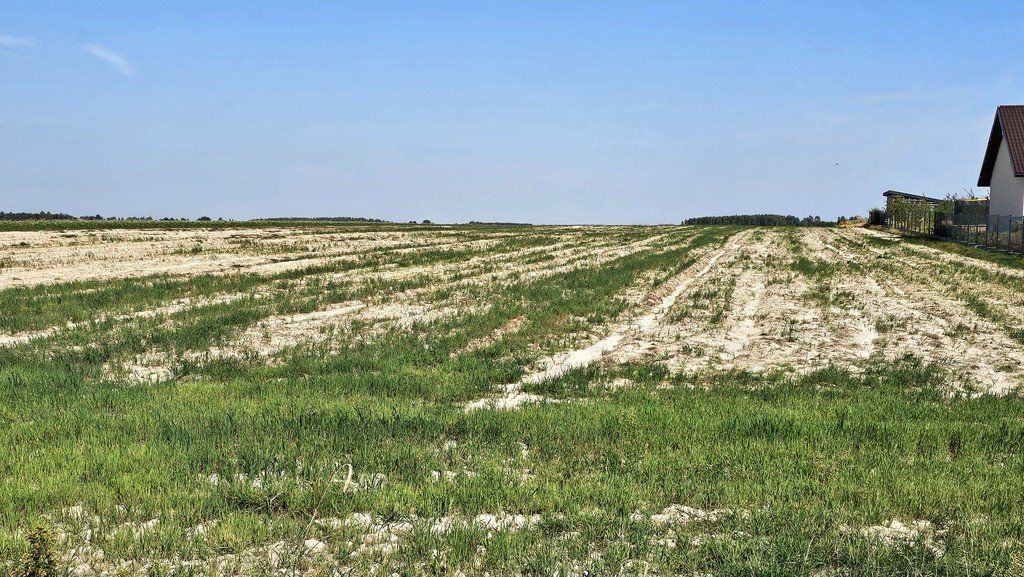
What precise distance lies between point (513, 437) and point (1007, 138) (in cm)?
4810

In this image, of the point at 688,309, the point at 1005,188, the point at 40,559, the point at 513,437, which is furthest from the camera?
the point at 1005,188

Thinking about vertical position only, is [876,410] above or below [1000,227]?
below

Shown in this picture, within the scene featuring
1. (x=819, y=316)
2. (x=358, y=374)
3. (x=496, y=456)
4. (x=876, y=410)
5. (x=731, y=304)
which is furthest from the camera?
(x=731, y=304)

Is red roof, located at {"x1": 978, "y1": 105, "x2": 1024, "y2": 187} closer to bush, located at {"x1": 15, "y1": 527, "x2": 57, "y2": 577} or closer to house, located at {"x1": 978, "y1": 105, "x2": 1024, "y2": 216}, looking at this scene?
house, located at {"x1": 978, "y1": 105, "x2": 1024, "y2": 216}

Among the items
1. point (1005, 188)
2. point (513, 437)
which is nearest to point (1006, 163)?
point (1005, 188)

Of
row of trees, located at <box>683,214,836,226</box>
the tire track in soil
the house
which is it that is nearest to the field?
the tire track in soil

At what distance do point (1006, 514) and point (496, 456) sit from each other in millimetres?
4212

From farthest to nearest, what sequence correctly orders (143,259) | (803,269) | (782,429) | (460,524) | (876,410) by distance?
(143,259)
(803,269)
(876,410)
(782,429)
(460,524)

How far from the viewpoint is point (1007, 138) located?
43.6m

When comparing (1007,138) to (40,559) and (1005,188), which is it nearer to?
(1005,188)

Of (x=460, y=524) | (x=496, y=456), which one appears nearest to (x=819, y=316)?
(x=496, y=456)

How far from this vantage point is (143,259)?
3250cm

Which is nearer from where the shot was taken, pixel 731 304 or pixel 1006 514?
pixel 1006 514

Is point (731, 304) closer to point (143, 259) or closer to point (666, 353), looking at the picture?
point (666, 353)
